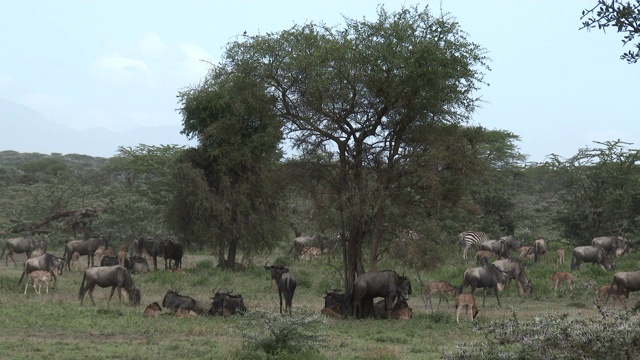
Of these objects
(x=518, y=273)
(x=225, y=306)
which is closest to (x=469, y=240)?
(x=518, y=273)

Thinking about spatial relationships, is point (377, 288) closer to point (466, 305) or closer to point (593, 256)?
point (466, 305)

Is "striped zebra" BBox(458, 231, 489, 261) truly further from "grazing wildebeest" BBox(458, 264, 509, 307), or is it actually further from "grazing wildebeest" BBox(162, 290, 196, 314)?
"grazing wildebeest" BBox(162, 290, 196, 314)

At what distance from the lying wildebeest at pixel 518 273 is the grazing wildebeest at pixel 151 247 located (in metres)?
13.7

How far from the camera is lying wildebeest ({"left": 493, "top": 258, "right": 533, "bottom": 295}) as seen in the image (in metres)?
26.3

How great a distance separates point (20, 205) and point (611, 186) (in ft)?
98.0

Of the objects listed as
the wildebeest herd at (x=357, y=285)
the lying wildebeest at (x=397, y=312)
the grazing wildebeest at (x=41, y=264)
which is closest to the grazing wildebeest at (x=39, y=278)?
the wildebeest herd at (x=357, y=285)

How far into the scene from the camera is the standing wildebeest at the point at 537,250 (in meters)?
34.1

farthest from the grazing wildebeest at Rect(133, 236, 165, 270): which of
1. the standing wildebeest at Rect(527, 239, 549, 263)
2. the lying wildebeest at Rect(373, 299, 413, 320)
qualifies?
the standing wildebeest at Rect(527, 239, 549, 263)

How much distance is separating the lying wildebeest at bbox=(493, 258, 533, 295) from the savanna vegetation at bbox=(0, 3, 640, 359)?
0.34 meters

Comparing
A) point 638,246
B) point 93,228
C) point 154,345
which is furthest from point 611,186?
point 154,345

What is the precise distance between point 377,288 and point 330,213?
11.4ft

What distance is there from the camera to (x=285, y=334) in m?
15.2

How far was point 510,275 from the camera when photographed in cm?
2641

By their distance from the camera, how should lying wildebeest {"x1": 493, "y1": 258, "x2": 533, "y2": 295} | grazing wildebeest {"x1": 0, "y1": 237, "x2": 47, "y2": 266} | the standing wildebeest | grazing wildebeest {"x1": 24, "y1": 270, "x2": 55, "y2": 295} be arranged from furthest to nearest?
grazing wildebeest {"x1": 0, "y1": 237, "x2": 47, "y2": 266}, the standing wildebeest, lying wildebeest {"x1": 493, "y1": 258, "x2": 533, "y2": 295}, grazing wildebeest {"x1": 24, "y1": 270, "x2": 55, "y2": 295}
